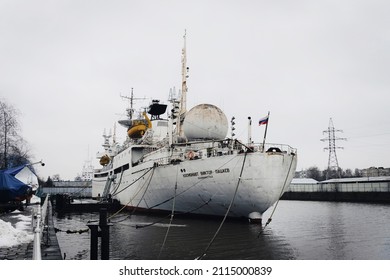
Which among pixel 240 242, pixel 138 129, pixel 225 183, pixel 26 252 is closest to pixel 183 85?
pixel 138 129

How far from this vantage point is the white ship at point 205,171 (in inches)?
729

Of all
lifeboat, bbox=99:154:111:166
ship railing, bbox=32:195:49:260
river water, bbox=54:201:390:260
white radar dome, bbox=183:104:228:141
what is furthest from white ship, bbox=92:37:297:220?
lifeboat, bbox=99:154:111:166

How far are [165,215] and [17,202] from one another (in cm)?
988

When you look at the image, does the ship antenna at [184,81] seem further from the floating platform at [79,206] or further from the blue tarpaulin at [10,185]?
the blue tarpaulin at [10,185]

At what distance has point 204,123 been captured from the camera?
77.6 ft

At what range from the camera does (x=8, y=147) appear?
31.1m

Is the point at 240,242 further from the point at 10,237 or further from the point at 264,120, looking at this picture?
the point at 10,237

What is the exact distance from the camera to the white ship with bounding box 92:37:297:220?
18516 mm

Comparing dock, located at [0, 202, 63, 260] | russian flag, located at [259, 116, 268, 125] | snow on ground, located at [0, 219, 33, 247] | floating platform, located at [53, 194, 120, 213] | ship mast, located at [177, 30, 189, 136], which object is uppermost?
ship mast, located at [177, 30, 189, 136]

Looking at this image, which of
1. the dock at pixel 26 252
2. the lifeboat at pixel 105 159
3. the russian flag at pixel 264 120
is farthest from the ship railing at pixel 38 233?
the lifeboat at pixel 105 159

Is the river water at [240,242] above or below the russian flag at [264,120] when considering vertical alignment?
below

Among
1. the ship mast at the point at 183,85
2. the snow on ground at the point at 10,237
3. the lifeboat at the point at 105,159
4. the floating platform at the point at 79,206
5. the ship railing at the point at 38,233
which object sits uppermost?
the ship mast at the point at 183,85

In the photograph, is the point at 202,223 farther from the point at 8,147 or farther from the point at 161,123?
the point at 8,147

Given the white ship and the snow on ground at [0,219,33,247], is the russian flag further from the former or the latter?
the snow on ground at [0,219,33,247]
